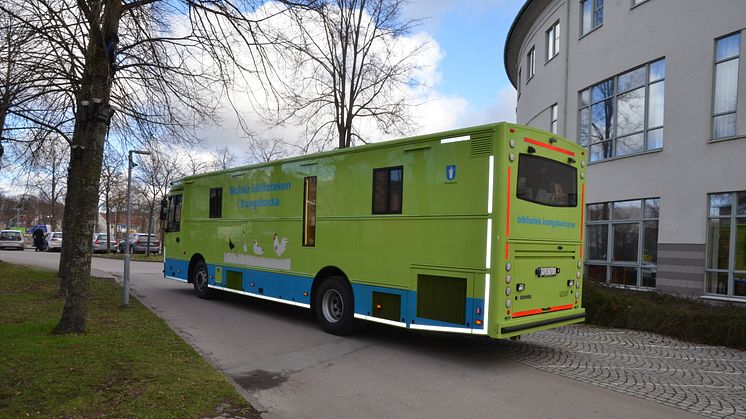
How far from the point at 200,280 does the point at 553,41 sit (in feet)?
49.5

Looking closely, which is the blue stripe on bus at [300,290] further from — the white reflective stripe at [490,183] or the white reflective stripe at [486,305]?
the white reflective stripe at [490,183]

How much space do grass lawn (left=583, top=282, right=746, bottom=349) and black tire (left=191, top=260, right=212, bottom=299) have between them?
28.5ft

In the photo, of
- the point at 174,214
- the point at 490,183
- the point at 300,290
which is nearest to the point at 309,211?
the point at 300,290

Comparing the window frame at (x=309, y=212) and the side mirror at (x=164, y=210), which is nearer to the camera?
the window frame at (x=309, y=212)

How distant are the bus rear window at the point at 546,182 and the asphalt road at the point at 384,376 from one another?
236cm

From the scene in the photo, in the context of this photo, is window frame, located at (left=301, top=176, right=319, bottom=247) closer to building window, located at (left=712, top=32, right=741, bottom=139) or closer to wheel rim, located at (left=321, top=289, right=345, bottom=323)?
wheel rim, located at (left=321, top=289, right=345, bottom=323)

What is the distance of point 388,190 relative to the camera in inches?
316

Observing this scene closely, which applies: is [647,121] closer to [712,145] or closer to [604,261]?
[712,145]

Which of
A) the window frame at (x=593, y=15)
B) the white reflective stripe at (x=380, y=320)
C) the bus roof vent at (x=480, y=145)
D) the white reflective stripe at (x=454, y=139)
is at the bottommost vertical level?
the white reflective stripe at (x=380, y=320)

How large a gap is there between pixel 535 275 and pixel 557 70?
1311cm

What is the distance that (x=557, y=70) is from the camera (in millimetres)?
18094

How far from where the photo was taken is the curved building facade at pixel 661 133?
1180cm

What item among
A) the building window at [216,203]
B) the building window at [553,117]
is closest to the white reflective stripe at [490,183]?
the building window at [216,203]

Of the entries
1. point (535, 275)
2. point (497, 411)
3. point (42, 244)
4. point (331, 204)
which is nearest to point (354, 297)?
point (331, 204)
